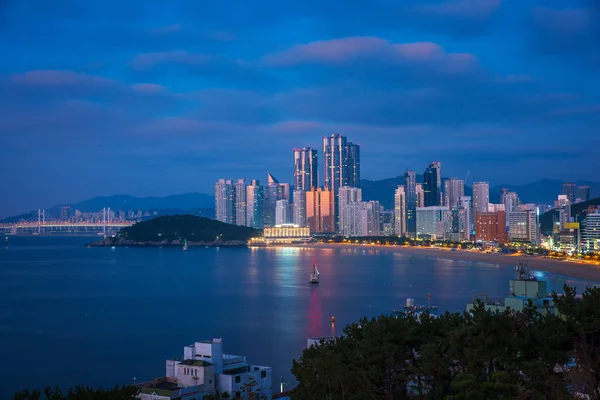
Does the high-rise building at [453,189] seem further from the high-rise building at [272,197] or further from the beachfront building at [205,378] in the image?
the beachfront building at [205,378]

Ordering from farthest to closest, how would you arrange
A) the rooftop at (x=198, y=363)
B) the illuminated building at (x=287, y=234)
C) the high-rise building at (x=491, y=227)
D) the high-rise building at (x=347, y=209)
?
the high-rise building at (x=347, y=209), the illuminated building at (x=287, y=234), the high-rise building at (x=491, y=227), the rooftop at (x=198, y=363)

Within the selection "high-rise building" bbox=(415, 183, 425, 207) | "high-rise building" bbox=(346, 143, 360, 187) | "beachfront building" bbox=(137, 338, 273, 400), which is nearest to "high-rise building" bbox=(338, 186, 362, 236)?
"high-rise building" bbox=(415, 183, 425, 207)

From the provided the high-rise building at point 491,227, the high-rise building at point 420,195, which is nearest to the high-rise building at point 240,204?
the high-rise building at point 420,195

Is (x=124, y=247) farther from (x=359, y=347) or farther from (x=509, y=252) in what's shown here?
(x=359, y=347)

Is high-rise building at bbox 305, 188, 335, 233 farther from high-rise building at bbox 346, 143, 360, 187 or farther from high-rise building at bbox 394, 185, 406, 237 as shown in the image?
high-rise building at bbox 346, 143, 360, 187

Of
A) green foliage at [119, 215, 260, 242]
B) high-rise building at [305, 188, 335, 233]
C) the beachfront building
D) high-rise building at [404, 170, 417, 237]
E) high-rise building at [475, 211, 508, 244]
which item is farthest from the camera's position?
high-rise building at [305, 188, 335, 233]

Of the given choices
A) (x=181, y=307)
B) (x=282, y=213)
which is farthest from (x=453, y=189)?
(x=181, y=307)
